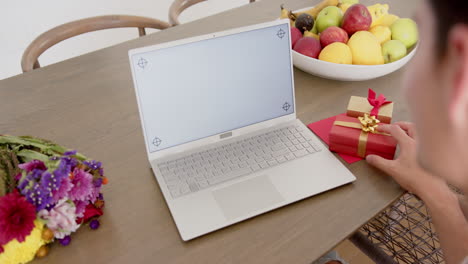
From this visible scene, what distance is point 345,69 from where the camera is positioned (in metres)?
1.13

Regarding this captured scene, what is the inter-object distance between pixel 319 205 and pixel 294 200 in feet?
0.17

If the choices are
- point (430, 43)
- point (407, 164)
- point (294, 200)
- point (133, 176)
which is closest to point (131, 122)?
point (133, 176)

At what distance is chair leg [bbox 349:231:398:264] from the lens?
1112mm

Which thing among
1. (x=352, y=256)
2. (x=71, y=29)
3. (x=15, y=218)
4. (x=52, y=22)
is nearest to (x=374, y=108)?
(x=15, y=218)

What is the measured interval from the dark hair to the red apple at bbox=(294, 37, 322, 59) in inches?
30.2

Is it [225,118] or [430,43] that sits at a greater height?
[430,43]

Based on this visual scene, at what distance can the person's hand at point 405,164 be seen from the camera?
2.74 feet

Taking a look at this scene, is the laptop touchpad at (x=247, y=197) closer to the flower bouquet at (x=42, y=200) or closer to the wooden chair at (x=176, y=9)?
the flower bouquet at (x=42, y=200)

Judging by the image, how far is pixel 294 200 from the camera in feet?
2.68

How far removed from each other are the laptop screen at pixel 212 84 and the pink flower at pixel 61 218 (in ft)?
0.74

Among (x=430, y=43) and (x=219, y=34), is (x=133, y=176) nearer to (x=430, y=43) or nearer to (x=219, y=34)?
(x=219, y=34)

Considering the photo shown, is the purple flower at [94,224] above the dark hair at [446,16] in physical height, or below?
below

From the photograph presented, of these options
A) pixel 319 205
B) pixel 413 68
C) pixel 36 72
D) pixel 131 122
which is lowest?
pixel 319 205

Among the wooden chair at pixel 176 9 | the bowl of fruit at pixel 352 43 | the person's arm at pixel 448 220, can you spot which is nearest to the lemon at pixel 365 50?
the bowl of fruit at pixel 352 43
